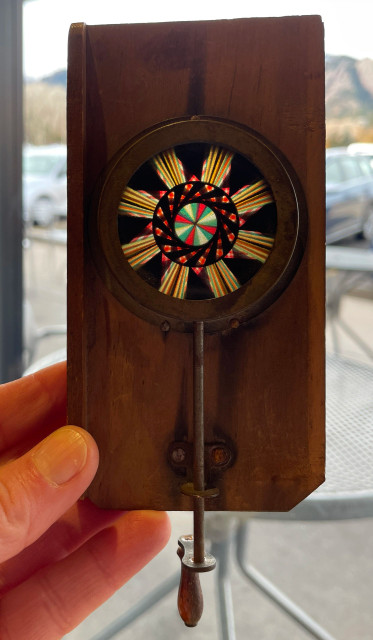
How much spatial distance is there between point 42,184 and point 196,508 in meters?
1.35

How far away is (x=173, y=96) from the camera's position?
1.44 ft

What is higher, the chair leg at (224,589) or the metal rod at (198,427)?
the metal rod at (198,427)

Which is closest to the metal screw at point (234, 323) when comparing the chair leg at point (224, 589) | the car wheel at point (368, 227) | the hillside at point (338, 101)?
the chair leg at point (224, 589)

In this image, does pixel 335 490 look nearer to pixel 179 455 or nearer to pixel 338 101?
pixel 179 455

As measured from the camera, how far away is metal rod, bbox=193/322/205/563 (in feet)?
1.39

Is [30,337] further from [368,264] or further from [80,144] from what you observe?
[80,144]

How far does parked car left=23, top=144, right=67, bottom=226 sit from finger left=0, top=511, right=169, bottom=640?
3.50 feet

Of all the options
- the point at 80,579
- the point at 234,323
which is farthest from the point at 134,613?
the point at 234,323

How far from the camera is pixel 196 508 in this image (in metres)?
0.43

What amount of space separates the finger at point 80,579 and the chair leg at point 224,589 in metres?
0.31

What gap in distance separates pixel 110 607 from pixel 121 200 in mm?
950

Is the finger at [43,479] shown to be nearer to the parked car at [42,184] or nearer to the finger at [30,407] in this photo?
the finger at [30,407]

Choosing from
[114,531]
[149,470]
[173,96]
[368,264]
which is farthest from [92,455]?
[368,264]

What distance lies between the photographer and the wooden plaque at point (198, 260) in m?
0.43
